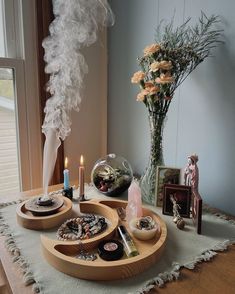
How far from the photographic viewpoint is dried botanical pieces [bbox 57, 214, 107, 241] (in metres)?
0.85

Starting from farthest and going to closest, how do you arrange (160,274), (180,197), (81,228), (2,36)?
(2,36) → (180,197) → (81,228) → (160,274)

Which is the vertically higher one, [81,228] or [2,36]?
[2,36]

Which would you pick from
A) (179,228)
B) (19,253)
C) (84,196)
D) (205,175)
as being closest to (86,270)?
(19,253)

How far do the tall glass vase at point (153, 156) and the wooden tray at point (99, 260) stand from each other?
304mm

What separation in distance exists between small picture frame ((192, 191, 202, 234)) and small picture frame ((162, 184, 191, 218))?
0.03 metres

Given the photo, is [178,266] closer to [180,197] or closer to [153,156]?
[180,197]

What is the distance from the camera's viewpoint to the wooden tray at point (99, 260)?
0.68 m

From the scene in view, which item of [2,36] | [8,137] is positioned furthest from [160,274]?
[2,36]

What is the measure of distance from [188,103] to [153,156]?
0.33 m

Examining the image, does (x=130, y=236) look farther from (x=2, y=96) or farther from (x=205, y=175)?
(x=2, y=96)

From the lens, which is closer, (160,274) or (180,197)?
(160,274)

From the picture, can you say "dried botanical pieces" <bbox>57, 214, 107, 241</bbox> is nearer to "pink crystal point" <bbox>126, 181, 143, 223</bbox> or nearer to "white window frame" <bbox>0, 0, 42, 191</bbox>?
"pink crystal point" <bbox>126, 181, 143, 223</bbox>

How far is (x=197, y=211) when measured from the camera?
91 centimetres

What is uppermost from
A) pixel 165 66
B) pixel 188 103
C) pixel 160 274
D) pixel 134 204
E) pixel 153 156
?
pixel 165 66
